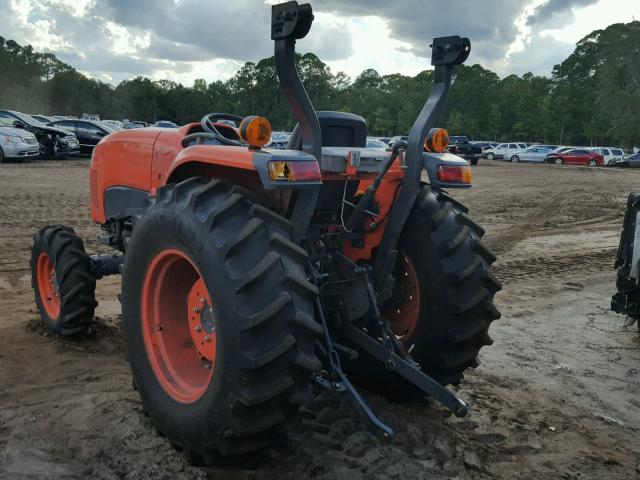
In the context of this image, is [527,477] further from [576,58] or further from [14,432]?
[576,58]

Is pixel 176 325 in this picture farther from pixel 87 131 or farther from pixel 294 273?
Answer: pixel 87 131

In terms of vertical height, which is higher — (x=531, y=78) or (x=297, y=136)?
(x=531, y=78)

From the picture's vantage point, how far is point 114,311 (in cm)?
581

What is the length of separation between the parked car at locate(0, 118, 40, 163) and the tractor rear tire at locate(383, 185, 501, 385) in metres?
17.7

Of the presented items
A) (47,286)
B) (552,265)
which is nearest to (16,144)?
(47,286)

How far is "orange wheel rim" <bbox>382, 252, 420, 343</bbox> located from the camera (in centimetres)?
380

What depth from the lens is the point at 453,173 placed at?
3.55 metres

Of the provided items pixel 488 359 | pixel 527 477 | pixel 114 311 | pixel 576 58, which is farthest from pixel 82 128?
pixel 576 58

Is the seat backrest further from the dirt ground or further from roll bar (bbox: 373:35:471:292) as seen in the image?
the dirt ground

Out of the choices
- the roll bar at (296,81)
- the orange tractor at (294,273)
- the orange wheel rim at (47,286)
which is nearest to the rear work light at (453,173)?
the orange tractor at (294,273)

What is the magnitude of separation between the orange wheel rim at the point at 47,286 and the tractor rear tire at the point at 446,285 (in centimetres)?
300

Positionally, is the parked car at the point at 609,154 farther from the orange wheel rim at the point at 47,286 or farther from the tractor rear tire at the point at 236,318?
the tractor rear tire at the point at 236,318

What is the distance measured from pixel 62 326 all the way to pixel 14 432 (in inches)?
57.8

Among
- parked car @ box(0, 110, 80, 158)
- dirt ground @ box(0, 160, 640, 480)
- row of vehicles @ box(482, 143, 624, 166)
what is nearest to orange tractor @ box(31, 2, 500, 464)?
dirt ground @ box(0, 160, 640, 480)
